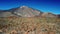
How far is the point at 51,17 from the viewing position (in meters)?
5.62

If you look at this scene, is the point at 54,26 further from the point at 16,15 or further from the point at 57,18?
the point at 16,15

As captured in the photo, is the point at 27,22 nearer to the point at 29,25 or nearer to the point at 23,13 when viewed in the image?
the point at 29,25

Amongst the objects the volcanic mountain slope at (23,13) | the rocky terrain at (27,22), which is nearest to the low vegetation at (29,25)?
the rocky terrain at (27,22)

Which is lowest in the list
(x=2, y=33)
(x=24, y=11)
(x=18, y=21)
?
(x=2, y=33)

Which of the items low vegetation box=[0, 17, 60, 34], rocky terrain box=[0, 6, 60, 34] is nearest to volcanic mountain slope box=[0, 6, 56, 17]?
rocky terrain box=[0, 6, 60, 34]

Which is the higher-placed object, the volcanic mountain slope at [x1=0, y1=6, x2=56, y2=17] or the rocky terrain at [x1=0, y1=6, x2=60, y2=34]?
the volcanic mountain slope at [x1=0, y1=6, x2=56, y2=17]

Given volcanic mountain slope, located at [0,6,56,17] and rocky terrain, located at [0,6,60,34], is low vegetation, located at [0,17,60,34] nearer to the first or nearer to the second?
rocky terrain, located at [0,6,60,34]

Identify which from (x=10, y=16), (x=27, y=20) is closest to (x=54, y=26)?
(x=27, y=20)

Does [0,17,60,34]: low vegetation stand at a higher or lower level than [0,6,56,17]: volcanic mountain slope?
lower

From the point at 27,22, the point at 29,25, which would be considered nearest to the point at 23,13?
the point at 27,22

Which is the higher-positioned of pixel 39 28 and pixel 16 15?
pixel 16 15

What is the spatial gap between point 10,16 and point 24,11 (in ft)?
2.04

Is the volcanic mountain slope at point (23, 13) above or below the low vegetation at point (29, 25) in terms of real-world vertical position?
above

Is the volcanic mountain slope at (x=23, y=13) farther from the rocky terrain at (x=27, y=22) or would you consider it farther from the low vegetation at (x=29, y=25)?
the low vegetation at (x=29, y=25)
